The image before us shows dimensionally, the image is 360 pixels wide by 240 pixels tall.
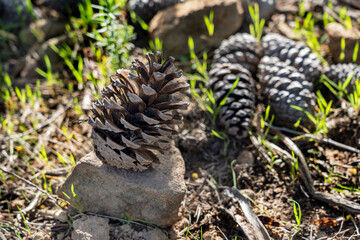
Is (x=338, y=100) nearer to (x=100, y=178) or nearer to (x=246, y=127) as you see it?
(x=246, y=127)

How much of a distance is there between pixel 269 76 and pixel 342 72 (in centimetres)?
55

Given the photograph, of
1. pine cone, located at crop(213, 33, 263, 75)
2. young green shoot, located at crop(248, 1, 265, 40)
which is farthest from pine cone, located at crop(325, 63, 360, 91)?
young green shoot, located at crop(248, 1, 265, 40)

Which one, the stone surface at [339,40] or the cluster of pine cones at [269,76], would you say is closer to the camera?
the cluster of pine cones at [269,76]

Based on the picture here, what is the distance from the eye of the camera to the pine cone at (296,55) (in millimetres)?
2479

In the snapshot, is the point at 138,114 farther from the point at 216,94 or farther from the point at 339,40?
the point at 339,40

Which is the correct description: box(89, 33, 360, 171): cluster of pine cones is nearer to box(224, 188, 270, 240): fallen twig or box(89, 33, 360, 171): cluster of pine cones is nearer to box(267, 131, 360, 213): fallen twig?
box(267, 131, 360, 213): fallen twig

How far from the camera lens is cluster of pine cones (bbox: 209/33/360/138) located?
231 centimetres

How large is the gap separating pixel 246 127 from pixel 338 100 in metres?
0.79

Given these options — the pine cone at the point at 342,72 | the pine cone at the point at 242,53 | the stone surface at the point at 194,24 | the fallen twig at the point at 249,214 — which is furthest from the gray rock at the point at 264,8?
the fallen twig at the point at 249,214

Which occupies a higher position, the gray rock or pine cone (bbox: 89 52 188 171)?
the gray rock

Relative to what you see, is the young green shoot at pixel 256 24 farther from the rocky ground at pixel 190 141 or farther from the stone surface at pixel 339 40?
the stone surface at pixel 339 40

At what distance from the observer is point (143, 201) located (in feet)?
6.15

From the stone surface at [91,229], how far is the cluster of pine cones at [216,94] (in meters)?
0.35

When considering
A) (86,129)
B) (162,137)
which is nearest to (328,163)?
(162,137)
